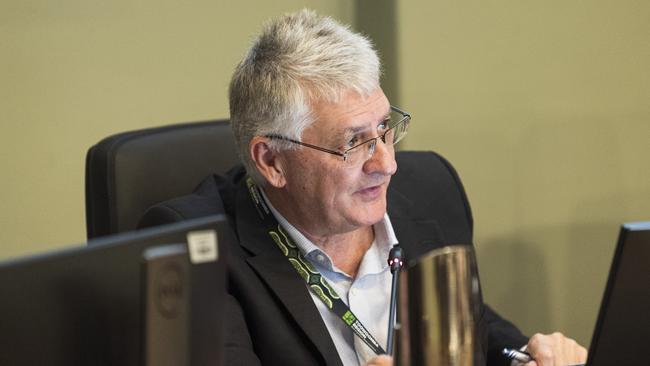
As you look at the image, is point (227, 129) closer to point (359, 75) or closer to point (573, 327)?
point (359, 75)

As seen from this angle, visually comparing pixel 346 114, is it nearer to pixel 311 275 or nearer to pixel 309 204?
pixel 309 204

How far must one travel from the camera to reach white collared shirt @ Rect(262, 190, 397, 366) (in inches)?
79.7

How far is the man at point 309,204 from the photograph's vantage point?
1.99m

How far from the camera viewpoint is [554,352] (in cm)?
198

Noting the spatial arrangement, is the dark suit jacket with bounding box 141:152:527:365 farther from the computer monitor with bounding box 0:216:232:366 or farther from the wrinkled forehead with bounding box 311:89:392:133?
the computer monitor with bounding box 0:216:232:366

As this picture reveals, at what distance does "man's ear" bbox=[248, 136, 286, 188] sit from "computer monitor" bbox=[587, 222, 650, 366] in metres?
0.84

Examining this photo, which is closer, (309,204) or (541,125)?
(309,204)

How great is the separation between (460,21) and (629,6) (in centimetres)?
48

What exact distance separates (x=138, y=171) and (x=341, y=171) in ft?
1.50

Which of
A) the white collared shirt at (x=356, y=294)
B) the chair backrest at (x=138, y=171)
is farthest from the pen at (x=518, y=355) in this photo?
the chair backrest at (x=138, y=171)

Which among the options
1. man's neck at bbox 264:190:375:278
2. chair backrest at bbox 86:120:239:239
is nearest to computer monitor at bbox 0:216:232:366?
man's neck at bbox 264:190:375:278

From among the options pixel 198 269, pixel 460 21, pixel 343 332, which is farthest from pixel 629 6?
pixel 198 269

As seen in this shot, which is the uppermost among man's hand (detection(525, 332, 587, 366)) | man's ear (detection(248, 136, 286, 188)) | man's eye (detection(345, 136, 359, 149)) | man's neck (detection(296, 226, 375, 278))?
man's eye (detection(345, 136, 359, 149))

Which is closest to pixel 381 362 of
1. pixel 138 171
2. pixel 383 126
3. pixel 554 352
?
pixel 554 352
